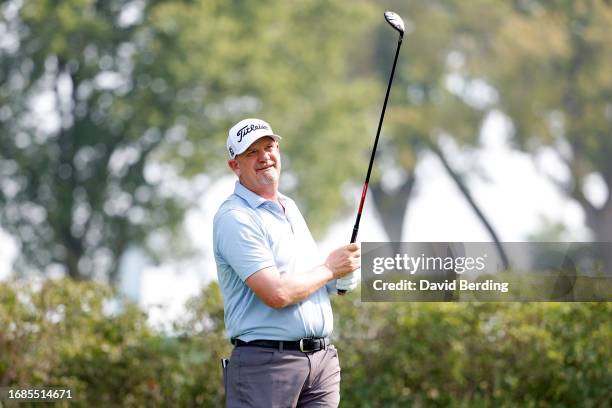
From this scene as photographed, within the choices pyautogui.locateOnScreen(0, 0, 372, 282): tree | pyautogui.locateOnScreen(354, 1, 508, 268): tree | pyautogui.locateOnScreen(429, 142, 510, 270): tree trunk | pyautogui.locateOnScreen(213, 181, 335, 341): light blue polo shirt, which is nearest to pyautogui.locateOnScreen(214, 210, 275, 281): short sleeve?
pyautogui.locateOnScreen(213, 181, 335, 341): light blue polo shirt

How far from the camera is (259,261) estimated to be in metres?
4.39

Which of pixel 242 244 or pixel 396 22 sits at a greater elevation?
pixel 396 22

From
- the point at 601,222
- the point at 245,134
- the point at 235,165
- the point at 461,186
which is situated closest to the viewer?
the point at 245,134

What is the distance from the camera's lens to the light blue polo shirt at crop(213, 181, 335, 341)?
14.6ft

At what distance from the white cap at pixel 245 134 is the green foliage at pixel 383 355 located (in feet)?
12.3

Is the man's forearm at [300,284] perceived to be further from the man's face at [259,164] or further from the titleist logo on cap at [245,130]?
the titleist logo on cap at [245,130]

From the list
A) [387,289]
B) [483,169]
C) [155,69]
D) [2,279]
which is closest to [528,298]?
[387,289]

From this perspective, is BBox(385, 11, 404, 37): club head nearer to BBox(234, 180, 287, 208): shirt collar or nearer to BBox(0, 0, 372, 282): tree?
BBox(234, 180, 287, 208): shirt collar

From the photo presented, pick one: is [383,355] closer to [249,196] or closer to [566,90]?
[249,196]

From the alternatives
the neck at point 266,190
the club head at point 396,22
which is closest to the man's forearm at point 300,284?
the neck at point 266,190

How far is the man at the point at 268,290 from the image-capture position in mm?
4414

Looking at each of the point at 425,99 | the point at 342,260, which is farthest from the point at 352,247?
the point at 425,99

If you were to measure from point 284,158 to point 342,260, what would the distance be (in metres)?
21.1

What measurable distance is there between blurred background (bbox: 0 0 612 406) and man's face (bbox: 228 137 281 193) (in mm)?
3643
